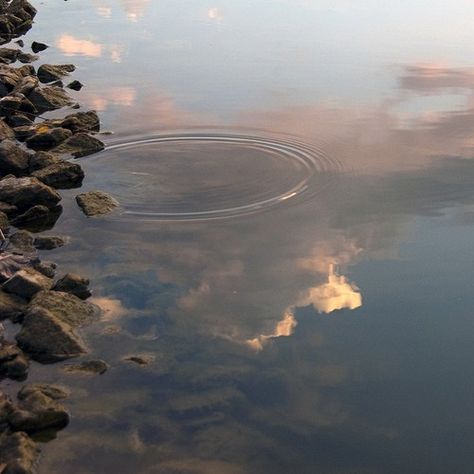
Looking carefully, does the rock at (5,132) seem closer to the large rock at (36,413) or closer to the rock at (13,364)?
the rock at (13,364)

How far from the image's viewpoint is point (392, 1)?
3231cm

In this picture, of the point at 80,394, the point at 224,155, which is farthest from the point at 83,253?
the point at 224,155

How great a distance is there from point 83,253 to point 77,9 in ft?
82.5

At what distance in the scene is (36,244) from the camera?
38.3 feet

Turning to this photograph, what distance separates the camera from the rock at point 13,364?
859 cm

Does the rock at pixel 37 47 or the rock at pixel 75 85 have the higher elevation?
the rock at pixel 75 85

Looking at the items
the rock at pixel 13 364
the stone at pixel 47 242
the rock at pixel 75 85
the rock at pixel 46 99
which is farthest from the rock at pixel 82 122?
the rock at pixel 13 364

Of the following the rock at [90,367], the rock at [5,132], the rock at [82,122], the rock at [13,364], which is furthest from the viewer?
the rock at [82,122]

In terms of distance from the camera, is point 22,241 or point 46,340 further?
point 22,241

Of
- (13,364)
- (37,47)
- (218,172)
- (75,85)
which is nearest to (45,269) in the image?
(13,364)

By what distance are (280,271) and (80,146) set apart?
6180 mm

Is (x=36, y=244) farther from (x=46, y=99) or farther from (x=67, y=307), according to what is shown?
(x=46, y=99)

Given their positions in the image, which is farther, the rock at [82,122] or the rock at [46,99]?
the rock at [46,99]

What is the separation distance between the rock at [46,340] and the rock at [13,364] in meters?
0.19
